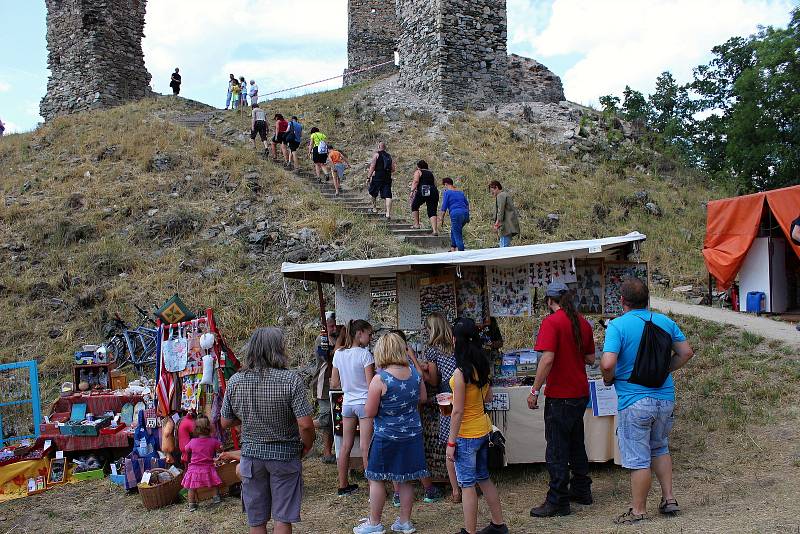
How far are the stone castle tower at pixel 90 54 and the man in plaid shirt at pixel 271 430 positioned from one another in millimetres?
21755

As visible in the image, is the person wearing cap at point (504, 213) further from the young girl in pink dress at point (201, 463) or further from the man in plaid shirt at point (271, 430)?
the man in plaid shirt at point (271, 430)

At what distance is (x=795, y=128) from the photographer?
80.5ft

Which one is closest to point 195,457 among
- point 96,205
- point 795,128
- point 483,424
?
point 483,424

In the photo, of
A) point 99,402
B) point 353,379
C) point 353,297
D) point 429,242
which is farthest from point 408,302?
point 429,242

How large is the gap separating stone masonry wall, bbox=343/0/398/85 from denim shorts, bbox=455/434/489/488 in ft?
92.8

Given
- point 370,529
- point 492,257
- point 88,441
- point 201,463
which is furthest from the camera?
point 88,441

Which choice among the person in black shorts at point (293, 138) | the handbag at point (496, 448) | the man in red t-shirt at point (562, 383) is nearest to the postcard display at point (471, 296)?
the handbag at point (496, 448)

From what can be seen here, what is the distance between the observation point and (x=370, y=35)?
103ft

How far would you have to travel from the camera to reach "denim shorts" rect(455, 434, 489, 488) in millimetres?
4504

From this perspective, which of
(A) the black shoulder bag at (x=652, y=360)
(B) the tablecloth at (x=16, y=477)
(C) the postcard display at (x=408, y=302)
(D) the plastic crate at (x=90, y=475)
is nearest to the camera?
(A) the black shoulder bag at (x=652, y=360)

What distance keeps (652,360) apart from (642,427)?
0.46 metres

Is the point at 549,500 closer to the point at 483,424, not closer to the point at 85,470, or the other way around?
the point at 483,424

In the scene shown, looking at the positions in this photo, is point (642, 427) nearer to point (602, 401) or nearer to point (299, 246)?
point (602, 401)

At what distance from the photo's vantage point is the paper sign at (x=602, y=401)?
20.1ft
